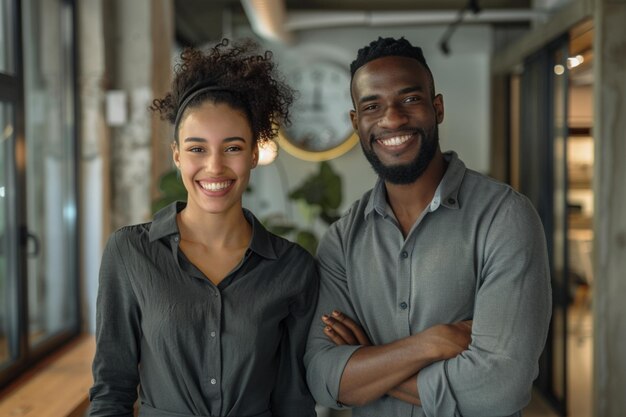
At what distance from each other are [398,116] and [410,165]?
0.11m

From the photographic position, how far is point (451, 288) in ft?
4.68

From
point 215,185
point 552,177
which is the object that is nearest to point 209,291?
point 215,185

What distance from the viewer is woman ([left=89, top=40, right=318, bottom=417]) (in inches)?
55.9

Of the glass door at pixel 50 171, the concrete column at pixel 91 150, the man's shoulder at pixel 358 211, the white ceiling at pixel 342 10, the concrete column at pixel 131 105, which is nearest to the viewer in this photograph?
the man's shoulder at pixel 358 211

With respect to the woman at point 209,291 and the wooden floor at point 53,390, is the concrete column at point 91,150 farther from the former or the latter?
the woman at point 209,291

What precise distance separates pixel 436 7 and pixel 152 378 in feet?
16.6

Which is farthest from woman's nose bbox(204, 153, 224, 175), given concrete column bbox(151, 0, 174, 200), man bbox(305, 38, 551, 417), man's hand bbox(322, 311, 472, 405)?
concrete column bbox(151, 0, 174, 200)

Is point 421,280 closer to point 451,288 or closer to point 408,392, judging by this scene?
point 451,288

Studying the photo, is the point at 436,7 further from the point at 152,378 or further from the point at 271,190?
the point at 152,378

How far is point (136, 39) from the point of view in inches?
144

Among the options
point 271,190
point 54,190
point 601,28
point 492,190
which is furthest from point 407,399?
point 271,190

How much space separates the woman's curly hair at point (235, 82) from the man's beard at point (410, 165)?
0.26 metres

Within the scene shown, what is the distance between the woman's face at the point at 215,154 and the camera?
1444mm

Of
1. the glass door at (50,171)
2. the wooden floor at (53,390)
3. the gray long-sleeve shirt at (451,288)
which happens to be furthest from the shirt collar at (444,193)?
the glass door at (50,171)
